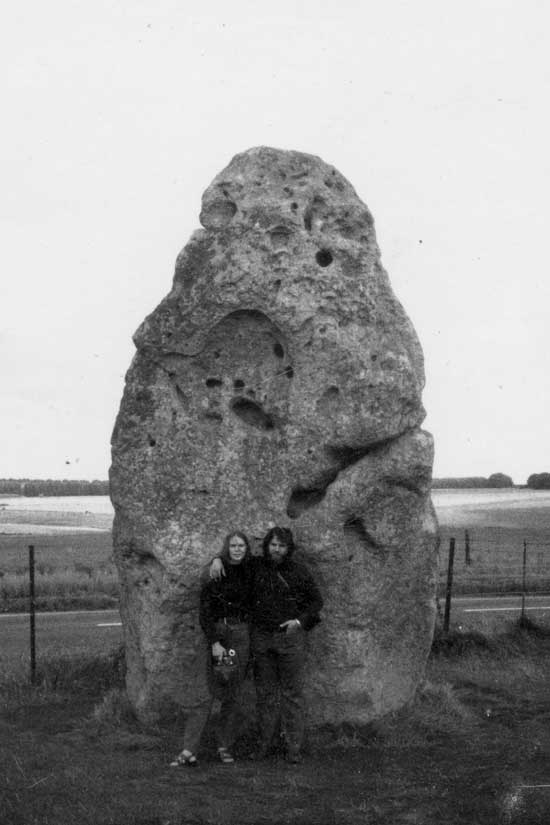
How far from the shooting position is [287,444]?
10.8 m

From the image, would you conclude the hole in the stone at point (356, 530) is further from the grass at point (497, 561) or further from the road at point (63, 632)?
the grass at point (497, 561)

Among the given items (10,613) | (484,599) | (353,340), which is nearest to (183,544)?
(353,340)

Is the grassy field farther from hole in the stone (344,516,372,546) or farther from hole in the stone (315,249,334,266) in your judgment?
hole in the stone (315,249,334,266)

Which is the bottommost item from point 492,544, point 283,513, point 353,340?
point 492,544

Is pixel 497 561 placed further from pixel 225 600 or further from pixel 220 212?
pixel 225 600

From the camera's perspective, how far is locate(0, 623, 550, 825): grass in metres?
8.37

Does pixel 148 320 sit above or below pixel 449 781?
above

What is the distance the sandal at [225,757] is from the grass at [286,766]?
9 cm

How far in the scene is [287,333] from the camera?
10.8m

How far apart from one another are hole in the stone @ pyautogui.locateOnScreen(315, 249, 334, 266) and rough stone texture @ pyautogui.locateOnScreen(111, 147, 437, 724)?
13 millimetres

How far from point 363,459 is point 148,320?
253 cm

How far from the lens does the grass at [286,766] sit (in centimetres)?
837

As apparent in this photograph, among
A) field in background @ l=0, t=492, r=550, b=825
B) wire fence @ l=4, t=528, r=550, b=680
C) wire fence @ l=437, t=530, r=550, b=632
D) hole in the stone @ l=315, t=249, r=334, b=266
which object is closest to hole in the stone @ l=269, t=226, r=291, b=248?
hole in the stone @ l=315, t=249, r=334, b=266

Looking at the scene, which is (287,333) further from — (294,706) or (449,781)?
(449,781)
